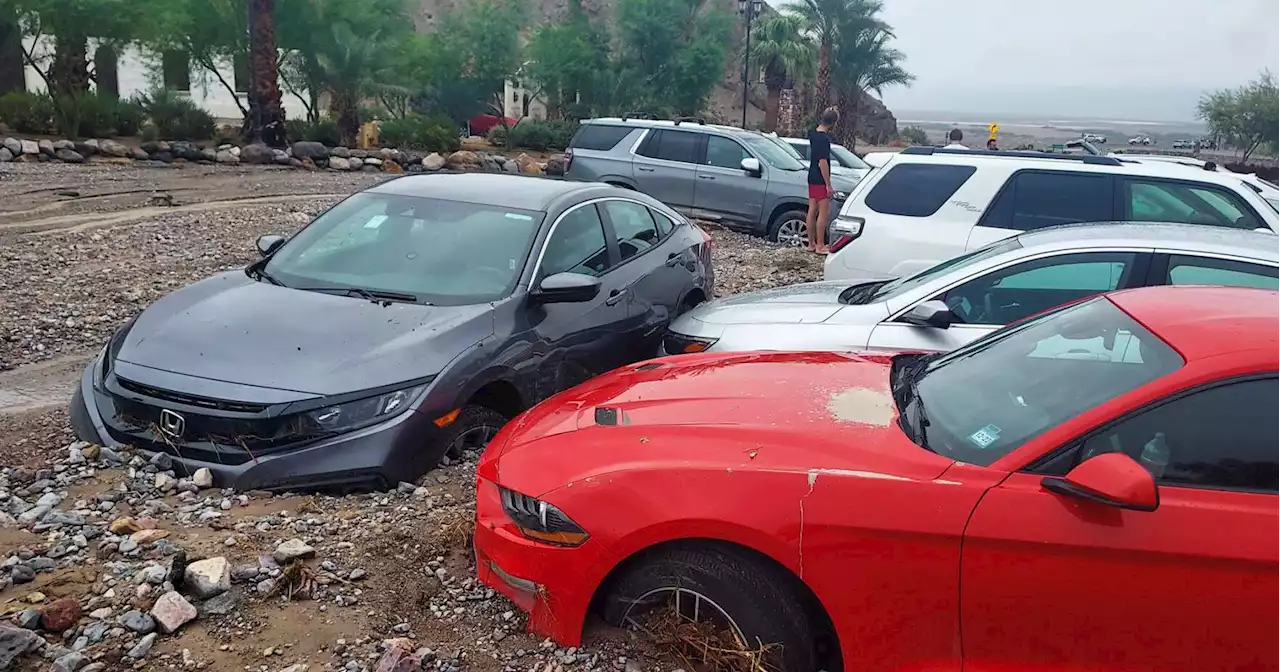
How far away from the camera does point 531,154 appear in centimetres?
2930

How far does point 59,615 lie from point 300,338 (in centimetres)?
173

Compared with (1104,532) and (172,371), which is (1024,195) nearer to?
(1104,532)

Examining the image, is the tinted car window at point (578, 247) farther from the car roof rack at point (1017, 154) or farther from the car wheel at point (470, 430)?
the car roof rack at point (1017, 154)

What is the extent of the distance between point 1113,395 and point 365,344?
3270 mm

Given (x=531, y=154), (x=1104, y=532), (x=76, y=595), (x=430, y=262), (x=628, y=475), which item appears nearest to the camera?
(x=1104, y=532)

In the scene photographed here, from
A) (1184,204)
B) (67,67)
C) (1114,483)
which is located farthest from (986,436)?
(67,67)

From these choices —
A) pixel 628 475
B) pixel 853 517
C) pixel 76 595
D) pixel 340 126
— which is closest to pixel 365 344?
pixel 76 595

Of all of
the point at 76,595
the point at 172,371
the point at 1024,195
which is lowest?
the point at 76,595

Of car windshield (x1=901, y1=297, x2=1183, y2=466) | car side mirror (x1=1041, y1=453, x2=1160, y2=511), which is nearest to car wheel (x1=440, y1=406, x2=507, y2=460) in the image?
car windshield (x1=901, y1=297, x2=1183, y2=466)

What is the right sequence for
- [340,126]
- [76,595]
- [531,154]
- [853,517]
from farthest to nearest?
[531,154] → [340,126] → [76,595] → [853,517]

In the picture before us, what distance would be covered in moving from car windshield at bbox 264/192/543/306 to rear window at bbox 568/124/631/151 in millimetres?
9265

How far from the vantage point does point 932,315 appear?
16.6 feet

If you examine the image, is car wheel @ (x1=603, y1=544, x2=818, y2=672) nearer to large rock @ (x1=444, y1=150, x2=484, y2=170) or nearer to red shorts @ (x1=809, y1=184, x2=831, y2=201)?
red shorts @ (x1=809, y1=184, x2=831, y2=201)

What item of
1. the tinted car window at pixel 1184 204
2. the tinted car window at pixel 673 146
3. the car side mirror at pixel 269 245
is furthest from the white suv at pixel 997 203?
the tinted car window at pixel 673 146
